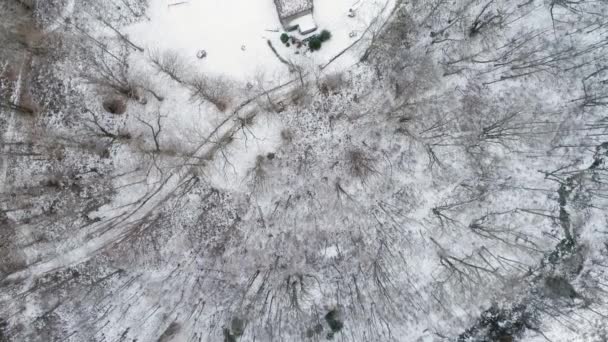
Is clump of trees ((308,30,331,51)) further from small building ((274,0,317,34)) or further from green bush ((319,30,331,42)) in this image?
small building ((274,0,317,34))

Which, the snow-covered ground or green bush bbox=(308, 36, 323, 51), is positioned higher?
the snow-covered ground

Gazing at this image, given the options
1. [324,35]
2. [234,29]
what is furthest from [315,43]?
[234,29]

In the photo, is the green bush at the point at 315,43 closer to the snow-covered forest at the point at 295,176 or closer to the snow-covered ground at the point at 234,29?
the snow-covered forest at the point at 295,176

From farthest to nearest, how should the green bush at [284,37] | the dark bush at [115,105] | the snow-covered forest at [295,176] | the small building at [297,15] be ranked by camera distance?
the dark bush at [115,105]
the snow-covered forest at [295,176]
the green bush at [284,37]
the small building at [297,15]

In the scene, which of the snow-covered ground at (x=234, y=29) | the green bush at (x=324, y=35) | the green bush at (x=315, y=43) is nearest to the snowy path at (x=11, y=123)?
the snow-covered ground at (x=234, y=29)

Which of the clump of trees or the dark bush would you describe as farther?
the dark bush

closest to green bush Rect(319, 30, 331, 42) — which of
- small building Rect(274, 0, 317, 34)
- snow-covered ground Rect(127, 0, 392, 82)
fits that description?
snow-covered ground Rect(127, 0, 392, 82)

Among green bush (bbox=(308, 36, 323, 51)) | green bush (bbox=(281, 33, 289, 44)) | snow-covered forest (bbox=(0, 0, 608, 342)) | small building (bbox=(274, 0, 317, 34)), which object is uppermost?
small building (bbox=(274, 0, 317, 34))
